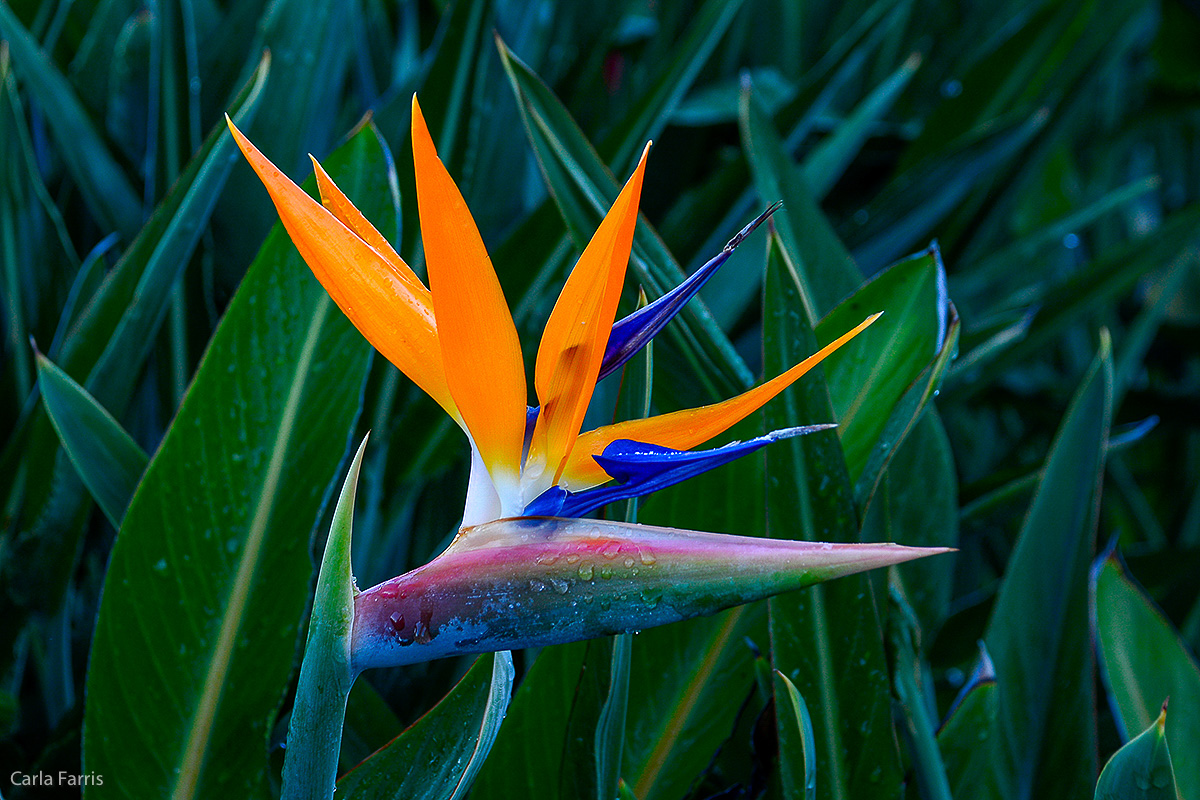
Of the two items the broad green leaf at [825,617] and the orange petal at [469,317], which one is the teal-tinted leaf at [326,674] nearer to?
the orange petal at [469,317]

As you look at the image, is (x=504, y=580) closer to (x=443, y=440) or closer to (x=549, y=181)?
(x=549, y=181)

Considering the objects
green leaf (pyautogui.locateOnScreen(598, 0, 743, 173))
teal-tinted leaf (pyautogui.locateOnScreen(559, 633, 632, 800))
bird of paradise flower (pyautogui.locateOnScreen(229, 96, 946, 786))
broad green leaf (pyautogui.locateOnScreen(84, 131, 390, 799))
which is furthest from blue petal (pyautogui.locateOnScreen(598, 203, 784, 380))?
green leaf (pyautogui.locateOnScreen(598, 0, 743, 173))

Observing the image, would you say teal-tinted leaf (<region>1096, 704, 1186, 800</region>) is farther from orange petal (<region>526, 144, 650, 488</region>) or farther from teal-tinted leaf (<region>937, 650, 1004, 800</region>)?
orange petal (<region>526, 144, 650, 488</region>)

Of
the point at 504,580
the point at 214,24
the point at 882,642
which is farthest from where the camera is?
the point at 214,24

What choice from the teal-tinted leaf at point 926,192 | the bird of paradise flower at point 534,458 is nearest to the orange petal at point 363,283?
the bird of paradise flower at point 534,458

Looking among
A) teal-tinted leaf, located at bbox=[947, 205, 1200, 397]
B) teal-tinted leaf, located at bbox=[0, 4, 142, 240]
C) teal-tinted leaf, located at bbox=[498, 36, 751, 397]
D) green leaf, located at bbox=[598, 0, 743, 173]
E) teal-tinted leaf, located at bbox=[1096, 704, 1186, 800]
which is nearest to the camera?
teal-tinted leaf, located at bbox=[1096, 704, 1186, 800]

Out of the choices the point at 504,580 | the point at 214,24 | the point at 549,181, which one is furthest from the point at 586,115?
the point at 504,580

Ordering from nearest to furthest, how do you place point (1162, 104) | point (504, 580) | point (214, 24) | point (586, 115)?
point (504, 580)
point (214, 24)
point (586, 115)
point (1162, 104)

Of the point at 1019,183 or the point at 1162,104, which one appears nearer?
the point at 1019,183
